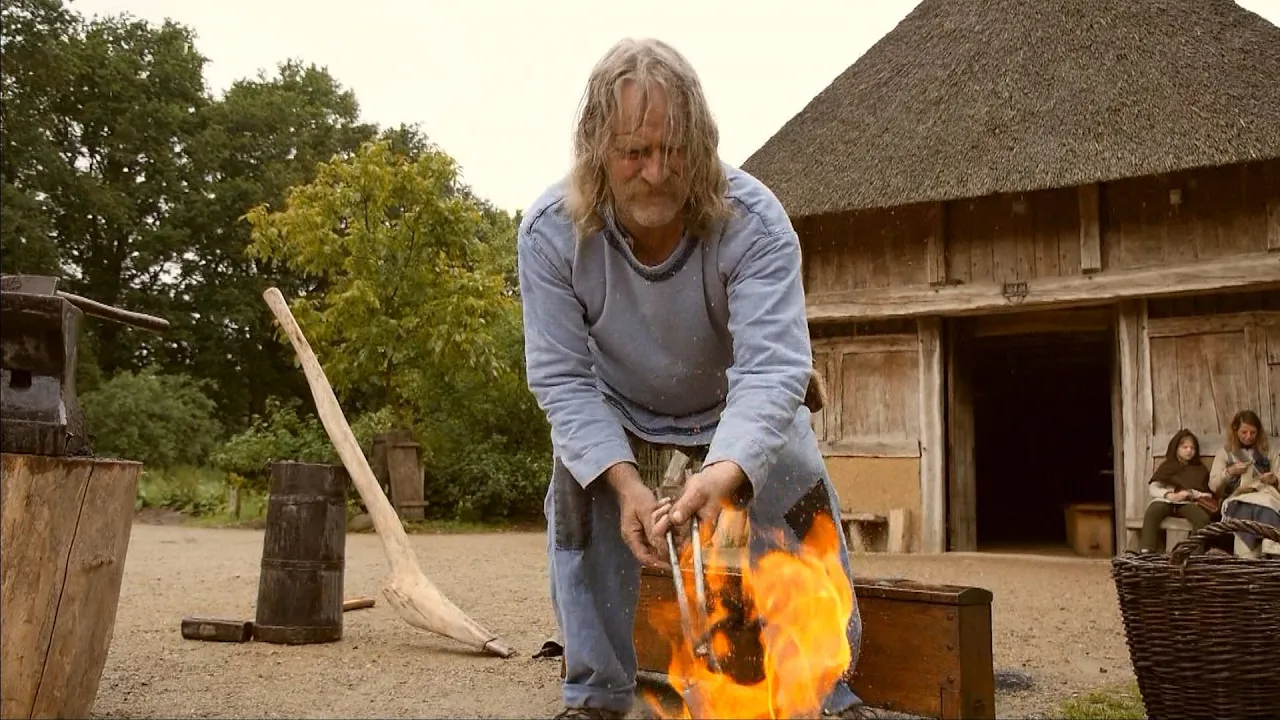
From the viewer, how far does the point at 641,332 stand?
9.36ft

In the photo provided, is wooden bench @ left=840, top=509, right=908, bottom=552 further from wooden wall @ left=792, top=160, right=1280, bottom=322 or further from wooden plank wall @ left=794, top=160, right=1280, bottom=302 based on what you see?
wooden plank wall @ left=794, top=160, right=1280, bottom=302

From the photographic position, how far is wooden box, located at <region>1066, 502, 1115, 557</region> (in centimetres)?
1147

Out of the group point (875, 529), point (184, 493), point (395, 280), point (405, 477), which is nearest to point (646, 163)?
point (875, 529)

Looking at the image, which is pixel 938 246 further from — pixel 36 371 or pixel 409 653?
pixel 36 371

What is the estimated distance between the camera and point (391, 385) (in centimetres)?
1516

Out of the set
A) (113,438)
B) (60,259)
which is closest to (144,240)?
(60,259)

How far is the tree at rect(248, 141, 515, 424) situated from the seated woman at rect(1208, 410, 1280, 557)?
8.90m

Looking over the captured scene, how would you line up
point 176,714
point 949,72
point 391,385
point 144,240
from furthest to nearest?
point 144,240
point 391,385
point 949,72
point 176,714

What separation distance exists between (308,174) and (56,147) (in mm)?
5963

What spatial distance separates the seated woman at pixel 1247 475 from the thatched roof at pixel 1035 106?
2.14m

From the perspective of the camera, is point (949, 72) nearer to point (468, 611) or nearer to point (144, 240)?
point (468, 611)

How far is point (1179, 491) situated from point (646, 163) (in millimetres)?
7681

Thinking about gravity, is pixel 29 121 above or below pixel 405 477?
above

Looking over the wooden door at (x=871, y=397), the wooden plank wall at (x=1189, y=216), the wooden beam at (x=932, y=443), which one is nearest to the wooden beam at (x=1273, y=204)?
the wooden plank wall at (x=1189, y=216)
